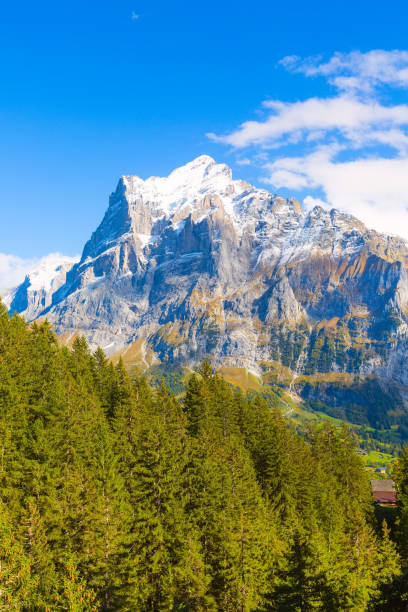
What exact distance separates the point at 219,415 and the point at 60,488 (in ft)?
103

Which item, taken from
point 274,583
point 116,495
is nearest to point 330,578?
point 274,583

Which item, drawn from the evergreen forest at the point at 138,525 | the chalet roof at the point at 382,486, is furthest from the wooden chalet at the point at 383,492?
the evergreen forest at the point at 138,525

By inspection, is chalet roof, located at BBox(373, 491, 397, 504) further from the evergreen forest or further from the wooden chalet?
the evergreen forest

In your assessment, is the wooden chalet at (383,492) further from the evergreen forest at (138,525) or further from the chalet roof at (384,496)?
the evergreen forest at (138,525)

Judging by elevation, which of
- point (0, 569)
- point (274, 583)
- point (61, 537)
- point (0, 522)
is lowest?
point (274, 583)

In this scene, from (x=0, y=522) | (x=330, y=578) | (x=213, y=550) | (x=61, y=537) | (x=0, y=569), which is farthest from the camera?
(x=213, y=550)

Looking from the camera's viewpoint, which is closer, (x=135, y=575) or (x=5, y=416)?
(x=135, y=575)

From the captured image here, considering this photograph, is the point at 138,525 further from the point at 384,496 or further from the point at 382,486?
the point at 382,486

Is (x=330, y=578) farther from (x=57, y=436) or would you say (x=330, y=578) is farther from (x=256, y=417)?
(x=256, y=417)

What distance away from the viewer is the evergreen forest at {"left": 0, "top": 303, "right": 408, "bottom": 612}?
31172 mm

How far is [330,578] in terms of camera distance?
105 feet

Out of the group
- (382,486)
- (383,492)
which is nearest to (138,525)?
(383,492)

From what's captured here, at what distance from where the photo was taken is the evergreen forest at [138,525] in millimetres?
31172

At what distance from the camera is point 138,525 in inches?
1479
